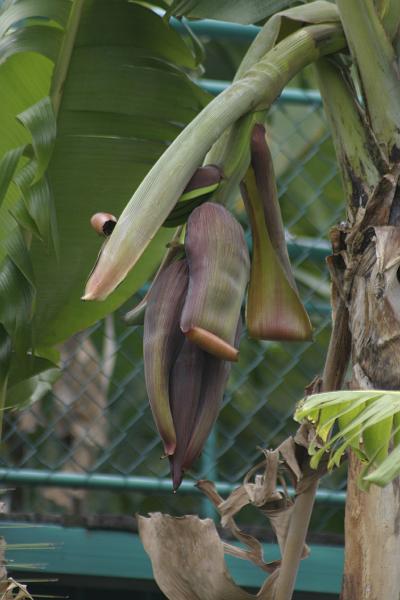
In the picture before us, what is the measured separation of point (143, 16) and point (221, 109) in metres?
0.82

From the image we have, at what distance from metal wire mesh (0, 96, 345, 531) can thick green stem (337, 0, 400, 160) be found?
146 centimetres

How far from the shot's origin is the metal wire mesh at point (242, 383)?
108 inches

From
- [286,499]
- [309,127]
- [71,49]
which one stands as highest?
[309,127]

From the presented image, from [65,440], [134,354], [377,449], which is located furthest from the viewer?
[65,440]

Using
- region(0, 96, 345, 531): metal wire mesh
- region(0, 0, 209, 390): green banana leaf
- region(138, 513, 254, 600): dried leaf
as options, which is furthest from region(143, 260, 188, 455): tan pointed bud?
region(0, 96, 345, 531): metal wire mesh

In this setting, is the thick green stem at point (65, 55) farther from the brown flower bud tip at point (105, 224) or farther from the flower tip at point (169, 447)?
the flower tip at point (169, 447)

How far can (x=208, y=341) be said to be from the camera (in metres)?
0.89

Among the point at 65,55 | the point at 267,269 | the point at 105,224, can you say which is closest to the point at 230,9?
the point at 65,55

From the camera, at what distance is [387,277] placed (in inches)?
45.8

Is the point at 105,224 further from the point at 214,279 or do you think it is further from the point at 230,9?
the point at 230,9

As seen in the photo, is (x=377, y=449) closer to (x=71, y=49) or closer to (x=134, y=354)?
(x=71, y=49)

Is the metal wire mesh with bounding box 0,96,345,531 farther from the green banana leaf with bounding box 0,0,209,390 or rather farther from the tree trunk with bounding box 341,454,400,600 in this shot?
the tree trunk with bounding box 341,454,400,600

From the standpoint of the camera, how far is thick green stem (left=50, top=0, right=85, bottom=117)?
172 centimetres

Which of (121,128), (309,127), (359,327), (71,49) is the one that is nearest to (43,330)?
(121,128)
